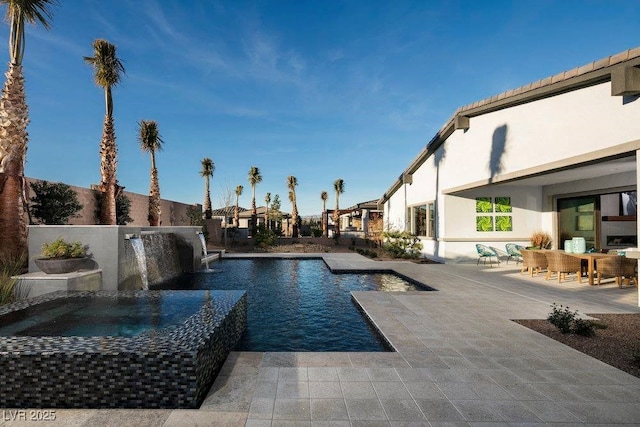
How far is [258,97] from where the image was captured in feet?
74.6

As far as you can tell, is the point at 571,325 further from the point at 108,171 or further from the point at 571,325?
the point at 108,171

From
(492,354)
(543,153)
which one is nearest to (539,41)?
(543,153)

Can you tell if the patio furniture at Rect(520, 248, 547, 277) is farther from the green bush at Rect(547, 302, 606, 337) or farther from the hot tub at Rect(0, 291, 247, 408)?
the hot tub at Rect(0, 291, 247, 408)

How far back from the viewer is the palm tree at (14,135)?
8.38m

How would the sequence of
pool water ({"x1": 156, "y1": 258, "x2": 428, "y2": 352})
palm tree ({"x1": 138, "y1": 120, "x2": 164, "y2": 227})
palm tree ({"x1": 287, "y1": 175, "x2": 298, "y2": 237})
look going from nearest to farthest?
pool water ({"x1": 156, "y1": 258, "x2": 428, "y2": 352}) < palm tree ({"x1": 138, "y1": 120, "x2": 164, "y2": 227}) < palm tree ({"x1": 287, "y1": 175, "x2": 298, "y2": 237})

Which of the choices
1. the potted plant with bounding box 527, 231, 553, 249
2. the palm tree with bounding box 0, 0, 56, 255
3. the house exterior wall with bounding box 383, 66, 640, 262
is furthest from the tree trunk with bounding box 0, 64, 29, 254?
the potted plant with bounding box 527, 231, 553, 249

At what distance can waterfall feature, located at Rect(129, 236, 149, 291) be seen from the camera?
9.09 meters

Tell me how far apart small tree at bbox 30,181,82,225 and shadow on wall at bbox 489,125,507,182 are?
16188 millimetres

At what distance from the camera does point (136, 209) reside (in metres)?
19.6

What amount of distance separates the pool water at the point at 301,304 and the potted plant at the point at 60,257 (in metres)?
3.03

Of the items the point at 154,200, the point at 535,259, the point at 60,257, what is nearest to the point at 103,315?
the point at 60,257

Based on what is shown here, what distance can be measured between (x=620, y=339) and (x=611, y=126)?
490 cm

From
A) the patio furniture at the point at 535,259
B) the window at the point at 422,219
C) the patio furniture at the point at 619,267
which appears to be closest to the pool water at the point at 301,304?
the patio furniture at the point at 535,259

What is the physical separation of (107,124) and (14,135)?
6.27m
